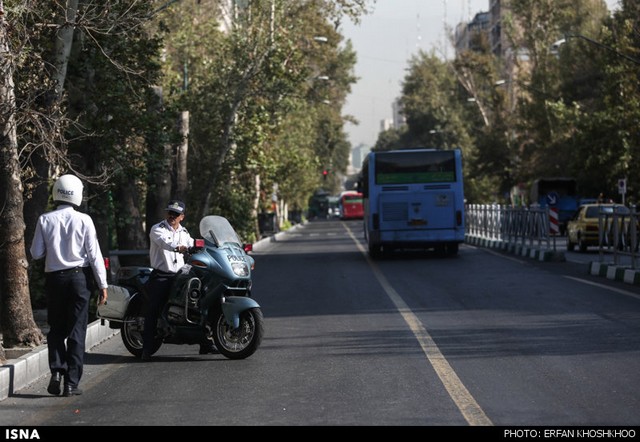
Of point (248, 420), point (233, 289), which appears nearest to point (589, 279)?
point (233, 289)

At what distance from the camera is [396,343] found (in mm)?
Answer: 13742

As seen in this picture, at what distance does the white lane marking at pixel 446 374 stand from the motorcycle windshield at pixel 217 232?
2.23 meters

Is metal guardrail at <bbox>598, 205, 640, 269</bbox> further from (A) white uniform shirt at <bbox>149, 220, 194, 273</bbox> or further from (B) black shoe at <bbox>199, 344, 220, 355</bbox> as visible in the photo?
(A) white uniform shirt at <bbox>149, 220, 194, 273</bbox>

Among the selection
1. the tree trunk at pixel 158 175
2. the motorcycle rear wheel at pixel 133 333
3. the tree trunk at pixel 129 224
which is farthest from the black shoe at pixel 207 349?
the tree trunk at pixel 129 224

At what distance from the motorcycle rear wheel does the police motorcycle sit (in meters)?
0.27

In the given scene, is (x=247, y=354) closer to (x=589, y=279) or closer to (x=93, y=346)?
(x=93, y=346)

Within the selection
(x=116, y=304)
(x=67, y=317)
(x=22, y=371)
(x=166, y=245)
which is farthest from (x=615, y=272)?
(x=67, y=317)

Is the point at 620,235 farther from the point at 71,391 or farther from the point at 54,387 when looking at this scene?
the point at 54,387

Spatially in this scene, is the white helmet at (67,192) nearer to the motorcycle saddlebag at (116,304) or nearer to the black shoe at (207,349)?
the motorcycle saddlebag at (116,304)

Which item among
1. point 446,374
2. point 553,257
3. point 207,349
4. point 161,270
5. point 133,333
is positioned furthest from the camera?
point 553,257

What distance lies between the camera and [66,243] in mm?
10641

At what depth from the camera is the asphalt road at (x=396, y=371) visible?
29.8ft

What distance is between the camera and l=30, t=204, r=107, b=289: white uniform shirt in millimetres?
10625

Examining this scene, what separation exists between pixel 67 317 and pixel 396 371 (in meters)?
2.85
